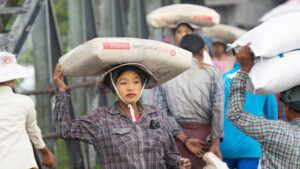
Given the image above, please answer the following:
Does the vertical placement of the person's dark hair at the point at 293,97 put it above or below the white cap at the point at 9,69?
below

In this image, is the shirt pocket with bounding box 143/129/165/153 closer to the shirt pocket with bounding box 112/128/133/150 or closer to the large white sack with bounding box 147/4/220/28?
the shirt pocket with bounding box 112/128/133/150

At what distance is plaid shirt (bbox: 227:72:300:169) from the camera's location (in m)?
2.89

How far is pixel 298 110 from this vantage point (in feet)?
9.89

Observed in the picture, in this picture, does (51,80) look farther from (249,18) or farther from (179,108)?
(249,18)

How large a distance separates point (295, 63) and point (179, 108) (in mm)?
1406

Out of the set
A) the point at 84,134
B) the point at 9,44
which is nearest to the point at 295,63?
the point at 84,134

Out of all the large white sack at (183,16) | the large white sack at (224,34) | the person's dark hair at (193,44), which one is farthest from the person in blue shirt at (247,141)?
the large white sack at (224,34)

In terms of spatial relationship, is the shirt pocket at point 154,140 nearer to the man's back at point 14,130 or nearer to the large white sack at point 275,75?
the large white sack at point 275,75

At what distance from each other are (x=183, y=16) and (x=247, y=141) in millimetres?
2431

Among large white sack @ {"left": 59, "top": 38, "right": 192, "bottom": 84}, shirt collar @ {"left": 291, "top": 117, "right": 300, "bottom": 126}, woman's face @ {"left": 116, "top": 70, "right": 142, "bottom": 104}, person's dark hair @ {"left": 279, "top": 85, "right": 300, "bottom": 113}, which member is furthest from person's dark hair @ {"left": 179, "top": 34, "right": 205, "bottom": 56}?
shirt collar @ {"left": 291, "top": 117, "right": 300, "bottom": 126}

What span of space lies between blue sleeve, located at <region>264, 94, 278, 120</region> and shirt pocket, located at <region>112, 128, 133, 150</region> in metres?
1.46

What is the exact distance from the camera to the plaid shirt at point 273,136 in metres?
2.89

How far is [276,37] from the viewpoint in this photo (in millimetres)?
3125

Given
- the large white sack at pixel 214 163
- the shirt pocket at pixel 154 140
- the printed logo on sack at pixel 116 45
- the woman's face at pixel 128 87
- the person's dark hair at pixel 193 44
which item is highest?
the person's dark hair at pixel 193 44
